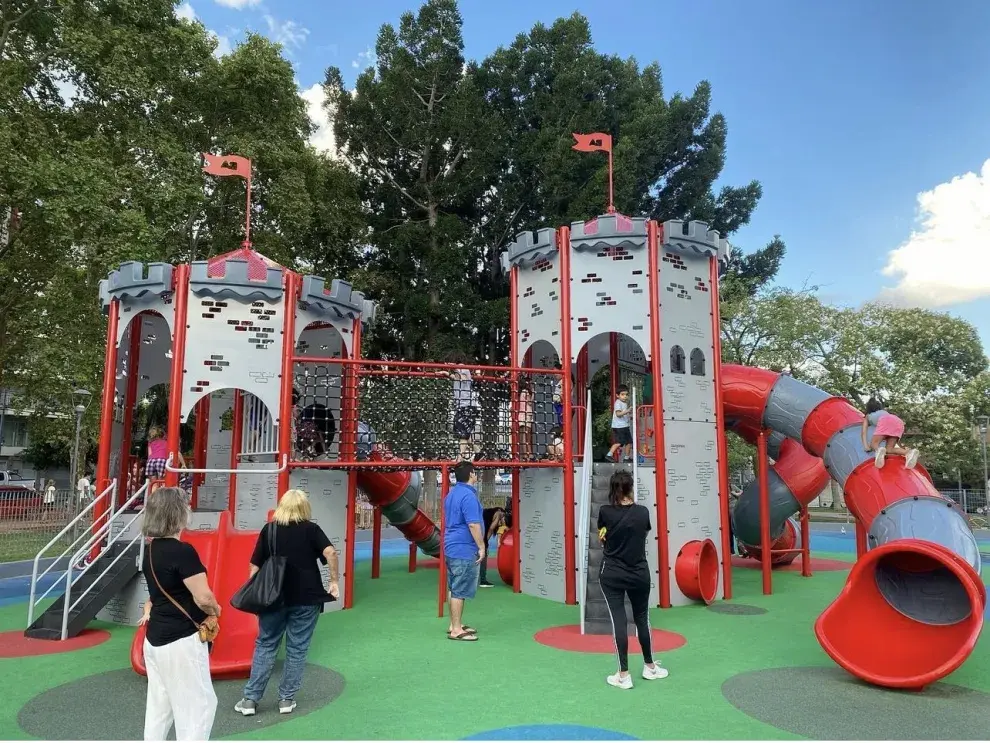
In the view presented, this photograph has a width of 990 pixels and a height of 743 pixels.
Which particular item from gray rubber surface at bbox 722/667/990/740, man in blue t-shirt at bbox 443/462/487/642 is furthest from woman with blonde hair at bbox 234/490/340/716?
gray rubber surface at bbox 722/667/990/740

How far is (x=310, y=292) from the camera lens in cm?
1031

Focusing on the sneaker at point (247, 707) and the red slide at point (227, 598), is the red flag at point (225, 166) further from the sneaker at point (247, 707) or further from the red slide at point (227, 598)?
the sneaker at point (247, 707)

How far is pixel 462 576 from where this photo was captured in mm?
7828

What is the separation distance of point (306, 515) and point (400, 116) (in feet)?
84.0

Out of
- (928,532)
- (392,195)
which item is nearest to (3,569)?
(928,532)

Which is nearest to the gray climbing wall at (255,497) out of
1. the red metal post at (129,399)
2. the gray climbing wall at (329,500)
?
the gray climbing wall at (329,500)

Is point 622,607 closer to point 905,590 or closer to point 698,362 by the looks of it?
point 905,590

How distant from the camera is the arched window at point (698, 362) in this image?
10.9 m

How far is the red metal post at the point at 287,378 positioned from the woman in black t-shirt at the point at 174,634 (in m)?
5.55

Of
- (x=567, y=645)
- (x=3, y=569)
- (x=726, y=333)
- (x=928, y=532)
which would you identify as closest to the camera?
(x=928, y=532)

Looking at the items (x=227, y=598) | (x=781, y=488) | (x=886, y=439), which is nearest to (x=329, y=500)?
(x=227, y=598)

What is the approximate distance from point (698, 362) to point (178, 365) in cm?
735

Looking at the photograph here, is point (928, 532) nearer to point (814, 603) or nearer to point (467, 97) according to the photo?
point (814, 603)

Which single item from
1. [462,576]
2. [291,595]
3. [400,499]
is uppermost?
[400,499]
